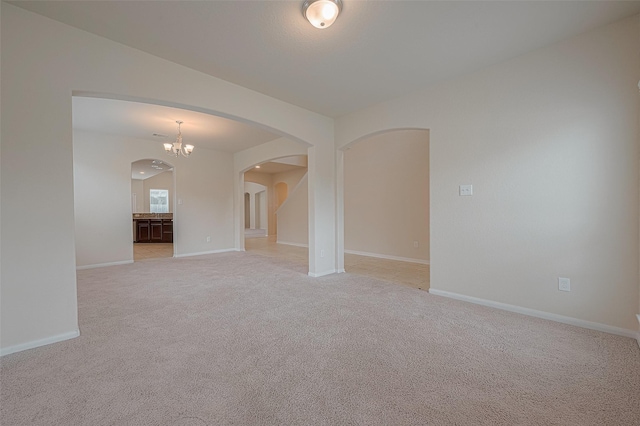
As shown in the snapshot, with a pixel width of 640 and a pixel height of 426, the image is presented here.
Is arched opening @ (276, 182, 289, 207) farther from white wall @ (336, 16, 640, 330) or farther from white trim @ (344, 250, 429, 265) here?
white wall @ (336, 16, 640, 330)

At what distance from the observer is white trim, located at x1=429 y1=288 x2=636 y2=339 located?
223 cm

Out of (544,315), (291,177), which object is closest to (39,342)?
(544,315)

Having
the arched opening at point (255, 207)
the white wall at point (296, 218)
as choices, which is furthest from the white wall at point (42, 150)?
the arched opening at point (255, 207)

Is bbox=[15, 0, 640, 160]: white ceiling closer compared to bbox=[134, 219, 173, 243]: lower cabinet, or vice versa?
bbox=[15, 0, 640, 160]: white ceiling

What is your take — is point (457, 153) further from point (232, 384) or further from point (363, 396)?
point (232, 384)

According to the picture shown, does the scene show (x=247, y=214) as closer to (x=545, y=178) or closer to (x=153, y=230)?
(x=153, y=230)

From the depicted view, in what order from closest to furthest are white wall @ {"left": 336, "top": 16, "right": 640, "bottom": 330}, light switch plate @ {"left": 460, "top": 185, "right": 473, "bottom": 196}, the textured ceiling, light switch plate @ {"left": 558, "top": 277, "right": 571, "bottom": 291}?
1. the textured ceiling
2. white wall @ {"left": 336, "top": 16, "right": 640, "bottom": 330}
3. light switch plate @ {"left": 558, "top": 277, "right": 571, "bottom": 291}
4. light switch plate @ {"left": 460, "top": 185, "right": 473, "bottom": 196}

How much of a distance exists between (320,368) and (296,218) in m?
6.92

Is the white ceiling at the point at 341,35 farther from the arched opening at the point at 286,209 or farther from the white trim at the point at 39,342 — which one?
the arched opening at the point at 286,209

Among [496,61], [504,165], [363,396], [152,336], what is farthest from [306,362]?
[496,61]

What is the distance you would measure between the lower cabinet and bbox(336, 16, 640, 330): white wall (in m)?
8.69

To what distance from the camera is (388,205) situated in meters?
6.03

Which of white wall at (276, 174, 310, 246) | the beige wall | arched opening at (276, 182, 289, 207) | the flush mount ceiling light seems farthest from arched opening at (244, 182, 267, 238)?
the flush mount ceiling light

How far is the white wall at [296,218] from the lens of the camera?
832 cm
